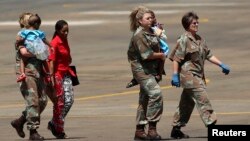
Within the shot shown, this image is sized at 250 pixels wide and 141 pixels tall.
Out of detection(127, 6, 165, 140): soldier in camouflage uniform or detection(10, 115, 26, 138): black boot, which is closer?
detection(127, 6, 165, 140): soldier in camouflage uniform

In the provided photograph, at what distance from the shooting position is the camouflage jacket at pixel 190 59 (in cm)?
1520

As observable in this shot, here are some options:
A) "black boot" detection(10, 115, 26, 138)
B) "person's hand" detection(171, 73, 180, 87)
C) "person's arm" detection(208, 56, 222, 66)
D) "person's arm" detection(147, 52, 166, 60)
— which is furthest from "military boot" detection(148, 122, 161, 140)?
"black boot" detection(10, 115, 26, 138)

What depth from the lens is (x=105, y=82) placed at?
23.9 metres

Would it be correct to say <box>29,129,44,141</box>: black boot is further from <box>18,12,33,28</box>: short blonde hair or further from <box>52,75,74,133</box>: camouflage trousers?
<box>18,12,33,28</box>: short blonde hair

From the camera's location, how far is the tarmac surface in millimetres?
17159

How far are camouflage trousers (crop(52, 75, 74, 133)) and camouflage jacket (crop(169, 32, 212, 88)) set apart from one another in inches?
62.0

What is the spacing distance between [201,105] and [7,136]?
9.65ft

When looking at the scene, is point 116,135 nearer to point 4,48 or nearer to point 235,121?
point 235,121

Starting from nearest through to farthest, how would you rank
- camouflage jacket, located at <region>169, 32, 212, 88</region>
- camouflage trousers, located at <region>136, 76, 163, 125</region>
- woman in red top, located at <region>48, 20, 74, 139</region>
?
camouflage trousers, located at <region>136, 76, 163, 125</region> < camouflage jacket, located at <region>169, 32, 212, 88</region> < woman in red top, located at <region>48, 20, 74, 139</region>

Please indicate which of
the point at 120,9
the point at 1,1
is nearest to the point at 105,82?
the point at 120,9

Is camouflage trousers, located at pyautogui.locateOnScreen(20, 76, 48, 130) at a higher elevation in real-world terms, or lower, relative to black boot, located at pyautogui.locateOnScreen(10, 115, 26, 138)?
higher

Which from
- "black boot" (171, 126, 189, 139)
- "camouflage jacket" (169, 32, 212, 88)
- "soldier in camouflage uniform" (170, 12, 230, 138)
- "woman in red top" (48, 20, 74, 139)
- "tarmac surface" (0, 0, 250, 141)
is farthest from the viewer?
"tarmac surface" (0, 0, 250, 141)

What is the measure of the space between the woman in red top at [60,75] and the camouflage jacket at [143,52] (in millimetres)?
973

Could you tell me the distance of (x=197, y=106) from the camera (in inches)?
595
